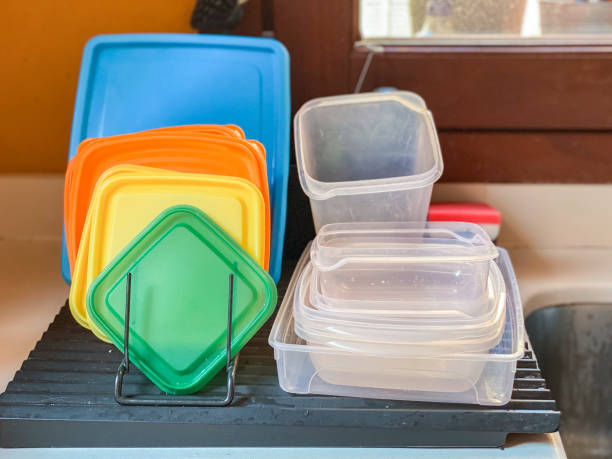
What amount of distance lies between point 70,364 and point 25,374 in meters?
0.05

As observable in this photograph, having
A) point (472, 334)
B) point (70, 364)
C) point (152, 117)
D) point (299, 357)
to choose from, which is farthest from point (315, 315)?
point (152, 117)

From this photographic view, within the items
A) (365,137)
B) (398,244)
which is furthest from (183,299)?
(365,137)

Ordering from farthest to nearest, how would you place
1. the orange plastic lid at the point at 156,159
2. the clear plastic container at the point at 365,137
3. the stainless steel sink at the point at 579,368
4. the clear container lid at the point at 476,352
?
1. the stainless steel sink at the point at 579,368
2. the clear plastic container at the point at 365,137
3. the orange plastic lid at the point at 156,159
4. the clear container lid at the point at 476,352

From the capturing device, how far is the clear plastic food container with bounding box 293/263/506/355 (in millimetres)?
579

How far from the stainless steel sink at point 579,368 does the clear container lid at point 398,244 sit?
11.9 inches

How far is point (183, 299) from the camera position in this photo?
0.62m

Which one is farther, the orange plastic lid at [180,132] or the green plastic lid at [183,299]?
the orange plastic lid at [180,132]

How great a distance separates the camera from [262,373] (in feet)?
2.15

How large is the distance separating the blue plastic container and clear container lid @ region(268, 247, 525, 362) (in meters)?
0.25

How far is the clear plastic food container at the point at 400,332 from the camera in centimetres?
58

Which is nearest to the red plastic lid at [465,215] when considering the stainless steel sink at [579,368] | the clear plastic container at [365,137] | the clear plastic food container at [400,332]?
the clear plastic container at [365,137]

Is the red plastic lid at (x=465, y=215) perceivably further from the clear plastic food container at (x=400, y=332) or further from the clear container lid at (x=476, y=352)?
the clear plastic food container at (x=400, y=332)

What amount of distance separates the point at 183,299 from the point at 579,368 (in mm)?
661

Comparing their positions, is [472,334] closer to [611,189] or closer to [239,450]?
[239,450]
